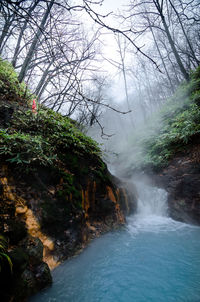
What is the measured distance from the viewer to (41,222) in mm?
2697

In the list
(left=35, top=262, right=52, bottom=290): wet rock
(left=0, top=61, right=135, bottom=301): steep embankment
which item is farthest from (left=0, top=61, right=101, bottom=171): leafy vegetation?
(left=35, top=262, right=52, bottom=290): wet rock

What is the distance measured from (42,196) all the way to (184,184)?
567cm

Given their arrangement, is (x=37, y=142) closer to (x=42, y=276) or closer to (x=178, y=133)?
(x=42, y=276)

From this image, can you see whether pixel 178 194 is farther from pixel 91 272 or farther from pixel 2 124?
pixel 2 124

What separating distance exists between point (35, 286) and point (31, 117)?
11.7 feet

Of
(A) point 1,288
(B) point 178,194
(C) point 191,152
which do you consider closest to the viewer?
(A) point 1,288

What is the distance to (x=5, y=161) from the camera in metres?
2.63

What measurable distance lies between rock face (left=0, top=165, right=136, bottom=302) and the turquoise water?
278 mm

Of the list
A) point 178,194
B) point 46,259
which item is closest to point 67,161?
point 46,259

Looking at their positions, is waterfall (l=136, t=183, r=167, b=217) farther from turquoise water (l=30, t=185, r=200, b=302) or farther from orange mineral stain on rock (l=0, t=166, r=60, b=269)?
orange mineral stain on rock (l=0, t=166, r=60, b=269)

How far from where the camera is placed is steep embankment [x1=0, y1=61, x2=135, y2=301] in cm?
206

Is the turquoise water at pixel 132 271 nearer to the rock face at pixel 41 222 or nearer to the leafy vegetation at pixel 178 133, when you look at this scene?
the rock face at pixel 41 222

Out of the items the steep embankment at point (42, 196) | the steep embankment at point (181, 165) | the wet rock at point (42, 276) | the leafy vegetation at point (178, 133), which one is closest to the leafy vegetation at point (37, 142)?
the steep embankment at point (42, 196)

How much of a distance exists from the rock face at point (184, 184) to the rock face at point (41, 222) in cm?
320
